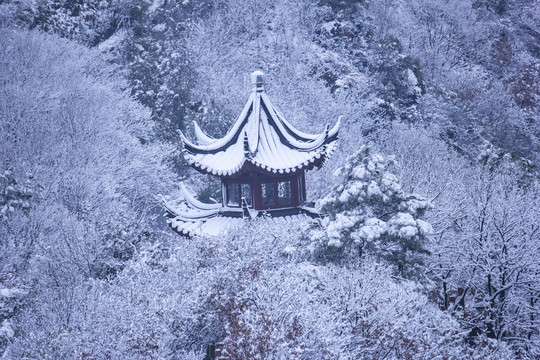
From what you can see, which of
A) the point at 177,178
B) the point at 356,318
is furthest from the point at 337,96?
the point at 356,318

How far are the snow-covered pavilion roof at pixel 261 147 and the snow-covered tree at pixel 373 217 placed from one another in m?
2.04

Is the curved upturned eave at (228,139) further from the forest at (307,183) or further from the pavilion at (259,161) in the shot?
the forest at (307,183)

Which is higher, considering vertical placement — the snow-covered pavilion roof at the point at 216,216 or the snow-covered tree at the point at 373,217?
the snow-covered tree at the point at 373,217

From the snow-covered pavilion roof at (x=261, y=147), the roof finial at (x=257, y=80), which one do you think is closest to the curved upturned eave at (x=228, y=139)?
the snow-covered pavilion roof at (x=261, y=147)

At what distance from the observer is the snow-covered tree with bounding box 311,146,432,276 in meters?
11.6

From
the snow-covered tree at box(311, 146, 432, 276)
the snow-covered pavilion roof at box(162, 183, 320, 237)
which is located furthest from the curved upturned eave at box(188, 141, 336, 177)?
the snow-covered tree at box(311, 146, 432, 276)

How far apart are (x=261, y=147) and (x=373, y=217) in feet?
13.7

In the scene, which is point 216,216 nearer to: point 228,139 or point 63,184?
point 228,139

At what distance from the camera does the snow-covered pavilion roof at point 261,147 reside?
13867 millimetres

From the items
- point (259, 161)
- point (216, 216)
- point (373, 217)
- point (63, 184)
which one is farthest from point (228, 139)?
point (63, 184)

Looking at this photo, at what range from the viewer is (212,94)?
40.3 m

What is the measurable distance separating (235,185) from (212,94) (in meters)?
26.5

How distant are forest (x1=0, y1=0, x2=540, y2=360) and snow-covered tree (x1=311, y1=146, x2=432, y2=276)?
53mm

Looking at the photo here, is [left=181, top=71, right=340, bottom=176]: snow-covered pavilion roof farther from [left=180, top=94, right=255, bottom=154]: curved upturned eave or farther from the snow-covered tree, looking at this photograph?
the snow-covered tree
